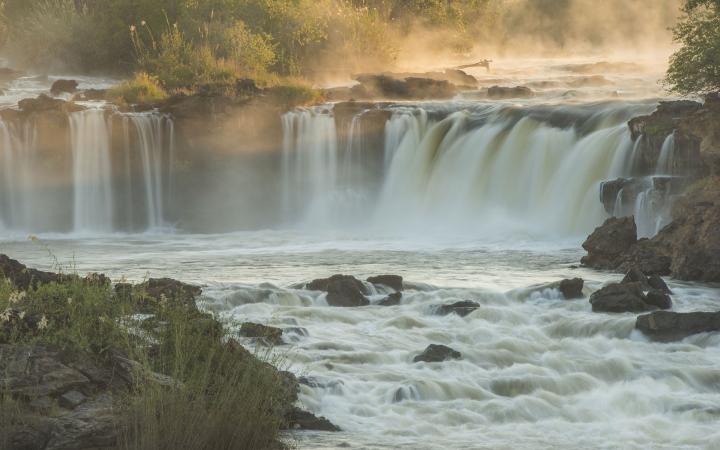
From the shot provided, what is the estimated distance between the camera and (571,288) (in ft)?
56.2

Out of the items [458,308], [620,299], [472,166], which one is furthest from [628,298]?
[472,166]

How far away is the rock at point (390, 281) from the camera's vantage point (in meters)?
17.7

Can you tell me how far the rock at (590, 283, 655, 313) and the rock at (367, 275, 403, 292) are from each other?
2.94 metres

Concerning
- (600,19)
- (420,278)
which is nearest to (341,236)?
(420,278)

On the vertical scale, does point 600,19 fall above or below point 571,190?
above

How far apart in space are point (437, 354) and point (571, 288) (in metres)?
4.28

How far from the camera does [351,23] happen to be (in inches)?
1694

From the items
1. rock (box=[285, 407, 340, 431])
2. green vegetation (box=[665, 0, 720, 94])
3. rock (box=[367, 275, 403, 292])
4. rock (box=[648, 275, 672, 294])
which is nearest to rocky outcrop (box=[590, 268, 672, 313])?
rock (box=[648, 275, 672, 294])

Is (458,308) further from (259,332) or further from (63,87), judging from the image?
(63,87)

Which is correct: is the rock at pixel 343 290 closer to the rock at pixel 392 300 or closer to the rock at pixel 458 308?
the rock at pixel 392 300

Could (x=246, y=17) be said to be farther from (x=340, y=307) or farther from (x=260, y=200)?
(x=340, y=307)

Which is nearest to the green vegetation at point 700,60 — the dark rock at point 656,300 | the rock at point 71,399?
the dark rock at point 656,300

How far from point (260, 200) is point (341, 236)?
4291mm

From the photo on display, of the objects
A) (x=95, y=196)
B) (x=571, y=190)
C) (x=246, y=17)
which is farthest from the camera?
(x=246, y=17)
